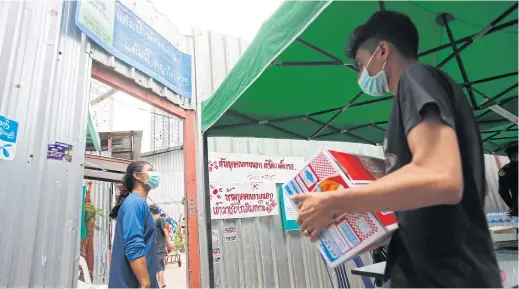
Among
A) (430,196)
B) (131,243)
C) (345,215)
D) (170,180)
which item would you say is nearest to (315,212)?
(345,215)

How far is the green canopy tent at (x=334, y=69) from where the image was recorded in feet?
5.44

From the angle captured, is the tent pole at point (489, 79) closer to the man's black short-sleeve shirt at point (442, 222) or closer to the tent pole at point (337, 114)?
the tent pole at point (337, 114)

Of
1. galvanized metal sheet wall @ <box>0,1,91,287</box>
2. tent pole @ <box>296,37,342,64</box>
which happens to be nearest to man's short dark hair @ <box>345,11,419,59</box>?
tent pole @ <box>296,37,342,64</box>

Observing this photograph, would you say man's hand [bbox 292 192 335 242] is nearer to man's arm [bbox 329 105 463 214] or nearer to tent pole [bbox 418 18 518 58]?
man's arm [bbox 329 105 463 214]

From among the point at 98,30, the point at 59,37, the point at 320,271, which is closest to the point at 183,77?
the point at 98,30

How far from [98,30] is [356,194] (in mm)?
3208

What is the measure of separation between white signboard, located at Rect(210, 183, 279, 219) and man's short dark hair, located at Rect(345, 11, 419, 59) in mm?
3176

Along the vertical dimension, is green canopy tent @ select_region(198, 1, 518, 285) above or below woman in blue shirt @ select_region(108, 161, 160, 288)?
above

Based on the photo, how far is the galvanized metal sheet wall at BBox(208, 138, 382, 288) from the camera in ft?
12.6

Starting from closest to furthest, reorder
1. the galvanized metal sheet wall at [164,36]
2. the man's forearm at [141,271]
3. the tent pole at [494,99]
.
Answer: the man's forearm at [141,271], the tent pole at [494,99], the galvanized metal sheet wall at [164,36]

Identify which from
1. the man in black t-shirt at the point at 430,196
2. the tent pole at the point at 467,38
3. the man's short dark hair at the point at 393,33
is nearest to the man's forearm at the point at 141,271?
the man in black t-shirt at the point at 430,196

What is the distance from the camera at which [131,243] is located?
2.12 metres

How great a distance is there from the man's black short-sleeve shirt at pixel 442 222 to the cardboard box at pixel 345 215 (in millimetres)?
59

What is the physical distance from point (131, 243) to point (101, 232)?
19.3ft
